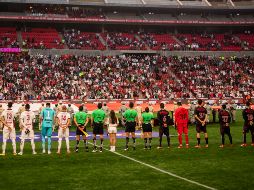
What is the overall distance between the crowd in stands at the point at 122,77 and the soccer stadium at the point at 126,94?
149mm

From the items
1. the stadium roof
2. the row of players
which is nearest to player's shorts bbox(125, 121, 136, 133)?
the row of players

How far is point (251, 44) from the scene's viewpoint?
64188 mm

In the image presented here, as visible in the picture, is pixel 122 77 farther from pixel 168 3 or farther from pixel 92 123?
pixel 92 123

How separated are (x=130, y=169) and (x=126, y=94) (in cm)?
3355

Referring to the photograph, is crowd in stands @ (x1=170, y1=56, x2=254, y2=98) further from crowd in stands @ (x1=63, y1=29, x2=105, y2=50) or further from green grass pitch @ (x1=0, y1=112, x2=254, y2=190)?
green grass pitch @ (x1=0, y1=112, x2=254, y2=190)

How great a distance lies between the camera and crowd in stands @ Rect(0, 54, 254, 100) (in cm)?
4609

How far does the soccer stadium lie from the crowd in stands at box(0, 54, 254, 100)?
15cm

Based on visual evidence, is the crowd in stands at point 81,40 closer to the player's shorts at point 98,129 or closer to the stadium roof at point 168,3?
the stadium roof at point 168,3

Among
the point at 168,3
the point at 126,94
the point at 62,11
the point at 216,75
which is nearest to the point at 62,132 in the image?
the point at 126,94

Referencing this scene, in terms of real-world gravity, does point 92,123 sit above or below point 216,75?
below

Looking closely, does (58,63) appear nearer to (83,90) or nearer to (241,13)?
(83,90)

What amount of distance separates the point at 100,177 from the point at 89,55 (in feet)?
140

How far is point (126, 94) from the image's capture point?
47.8 meters

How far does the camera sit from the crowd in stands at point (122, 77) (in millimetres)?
46094
